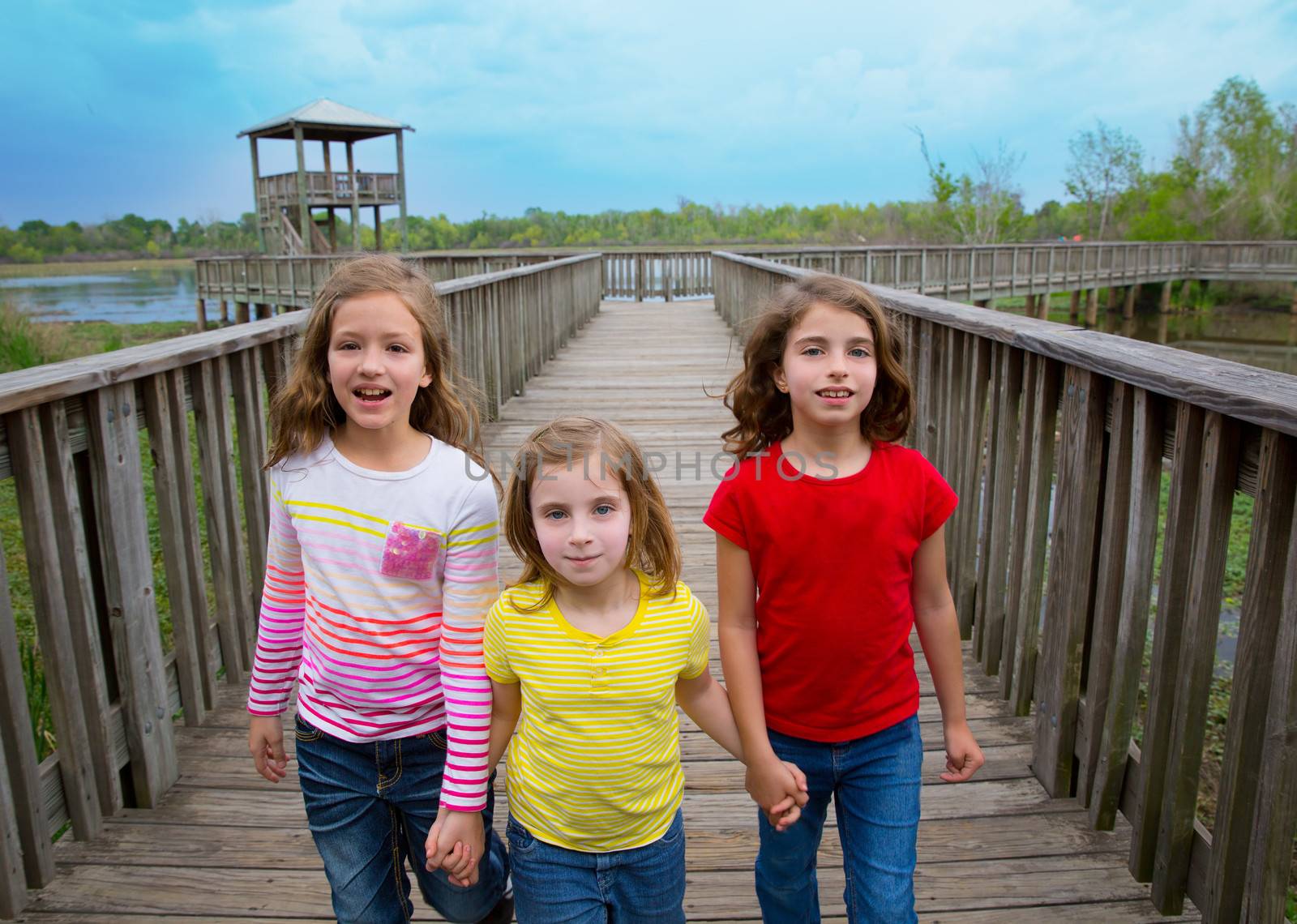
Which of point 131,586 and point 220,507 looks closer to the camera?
point 131,586

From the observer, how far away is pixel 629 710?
165cm

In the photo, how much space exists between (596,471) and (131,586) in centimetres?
169

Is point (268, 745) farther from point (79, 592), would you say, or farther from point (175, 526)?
point (175, 526)

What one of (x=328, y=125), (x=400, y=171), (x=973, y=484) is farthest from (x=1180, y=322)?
(x=973, y=484)

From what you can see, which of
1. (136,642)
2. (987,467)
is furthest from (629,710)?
(987,467)

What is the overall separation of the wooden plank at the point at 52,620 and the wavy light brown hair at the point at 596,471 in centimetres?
127

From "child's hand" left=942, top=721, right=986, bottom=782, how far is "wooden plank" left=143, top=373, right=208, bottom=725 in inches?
85.1

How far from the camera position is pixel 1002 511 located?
3.39m

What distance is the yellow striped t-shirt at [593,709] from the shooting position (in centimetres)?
164

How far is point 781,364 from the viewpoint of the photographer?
205 cm

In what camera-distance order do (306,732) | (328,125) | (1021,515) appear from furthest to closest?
(328,125), (1021,515), (306,732)

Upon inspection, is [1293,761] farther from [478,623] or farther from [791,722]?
[478,623]

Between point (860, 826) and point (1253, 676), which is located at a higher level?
point (1253, 676)

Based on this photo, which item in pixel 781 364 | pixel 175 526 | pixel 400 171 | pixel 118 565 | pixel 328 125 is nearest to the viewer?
pixel 781 364
